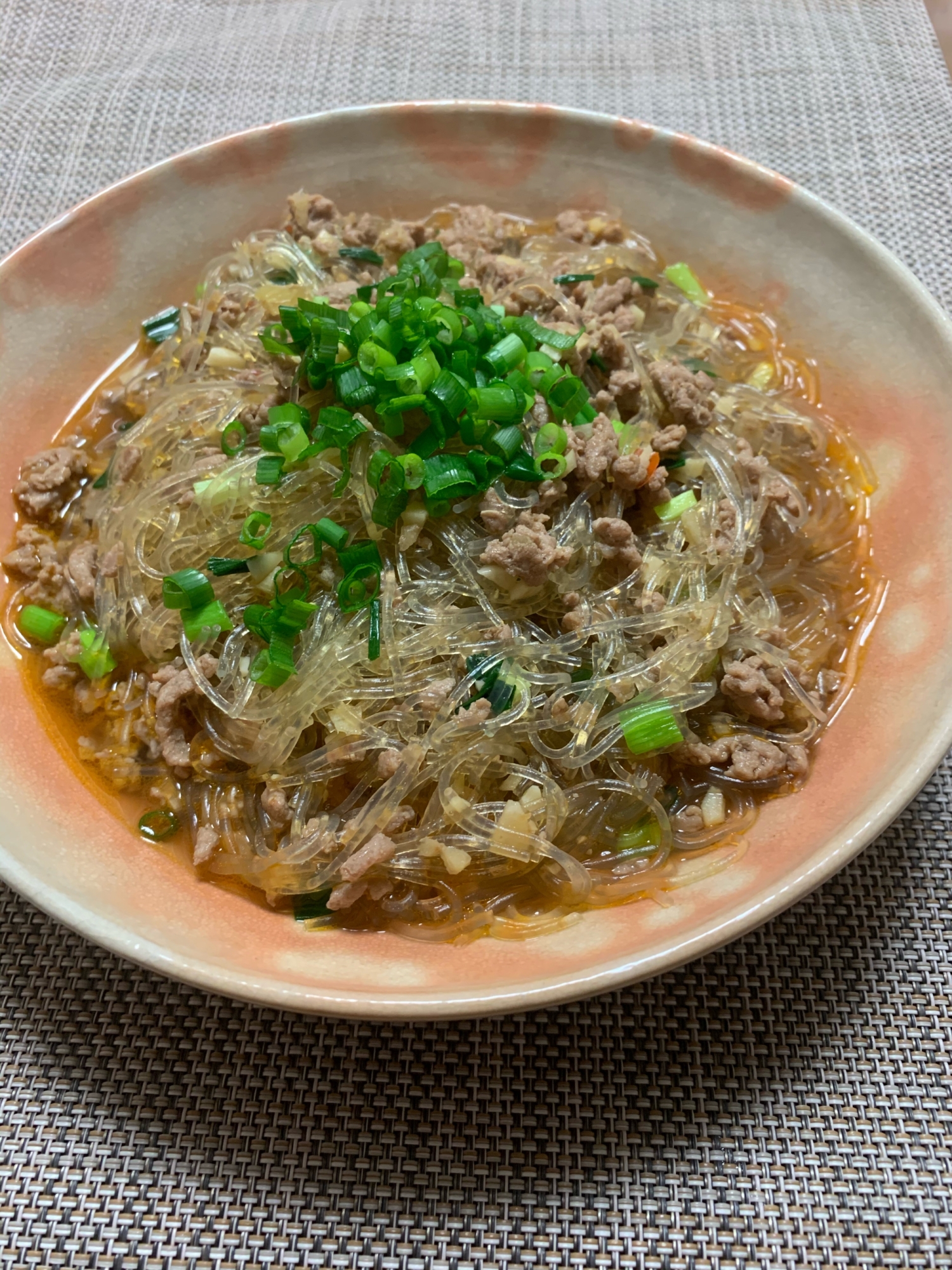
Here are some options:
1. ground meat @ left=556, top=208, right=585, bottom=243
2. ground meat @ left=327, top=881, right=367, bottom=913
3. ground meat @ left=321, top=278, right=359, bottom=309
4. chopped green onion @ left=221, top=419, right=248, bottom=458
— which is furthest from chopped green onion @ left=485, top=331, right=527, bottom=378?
ground meat @ left=327, top=881, right=367, bottom=913

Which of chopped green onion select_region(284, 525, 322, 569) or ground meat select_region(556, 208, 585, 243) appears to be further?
ground meat select_region(556, 208, 585, 243)

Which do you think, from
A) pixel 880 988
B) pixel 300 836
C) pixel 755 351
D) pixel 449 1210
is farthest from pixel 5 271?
pixel 880 988

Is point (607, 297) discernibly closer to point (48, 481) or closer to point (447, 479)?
point (447, 479)

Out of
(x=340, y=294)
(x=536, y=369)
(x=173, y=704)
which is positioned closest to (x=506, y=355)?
(x=536, y=369)

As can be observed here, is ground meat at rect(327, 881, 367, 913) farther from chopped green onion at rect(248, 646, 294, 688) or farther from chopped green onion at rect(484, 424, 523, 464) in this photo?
chopped green onion at rect(484, 424, 523, 464)

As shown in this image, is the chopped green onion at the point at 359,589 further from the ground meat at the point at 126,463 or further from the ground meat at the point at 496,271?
the ground meat at the point at 496,271
